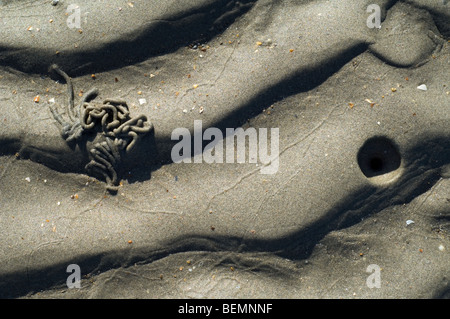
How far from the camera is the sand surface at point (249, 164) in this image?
3.11 m

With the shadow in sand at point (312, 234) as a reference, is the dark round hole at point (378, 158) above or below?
above

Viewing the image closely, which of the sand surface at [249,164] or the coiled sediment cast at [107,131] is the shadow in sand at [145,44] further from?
the coiled sediment cast at [107,131]

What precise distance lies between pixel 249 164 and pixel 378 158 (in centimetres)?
129

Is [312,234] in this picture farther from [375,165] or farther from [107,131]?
[107,131]

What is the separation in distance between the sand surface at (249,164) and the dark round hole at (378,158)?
0.04 feet

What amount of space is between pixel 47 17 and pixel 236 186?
2555 millimetres

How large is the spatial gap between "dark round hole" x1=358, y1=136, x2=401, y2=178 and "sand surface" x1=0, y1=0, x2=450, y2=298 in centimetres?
1

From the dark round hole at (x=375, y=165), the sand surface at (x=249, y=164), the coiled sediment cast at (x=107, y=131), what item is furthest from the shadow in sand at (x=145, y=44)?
the dark round hole at (x=375, y=165)

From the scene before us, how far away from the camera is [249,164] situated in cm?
313

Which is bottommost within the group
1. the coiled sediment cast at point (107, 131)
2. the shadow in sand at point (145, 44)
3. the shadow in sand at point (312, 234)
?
the shadow in sand at point (312, 234)

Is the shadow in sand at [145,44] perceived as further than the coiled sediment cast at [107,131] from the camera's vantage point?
Yes

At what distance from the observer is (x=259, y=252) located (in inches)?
124

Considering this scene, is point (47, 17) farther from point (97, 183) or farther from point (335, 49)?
point (335, 49)

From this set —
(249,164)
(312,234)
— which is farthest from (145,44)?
(312,234)
